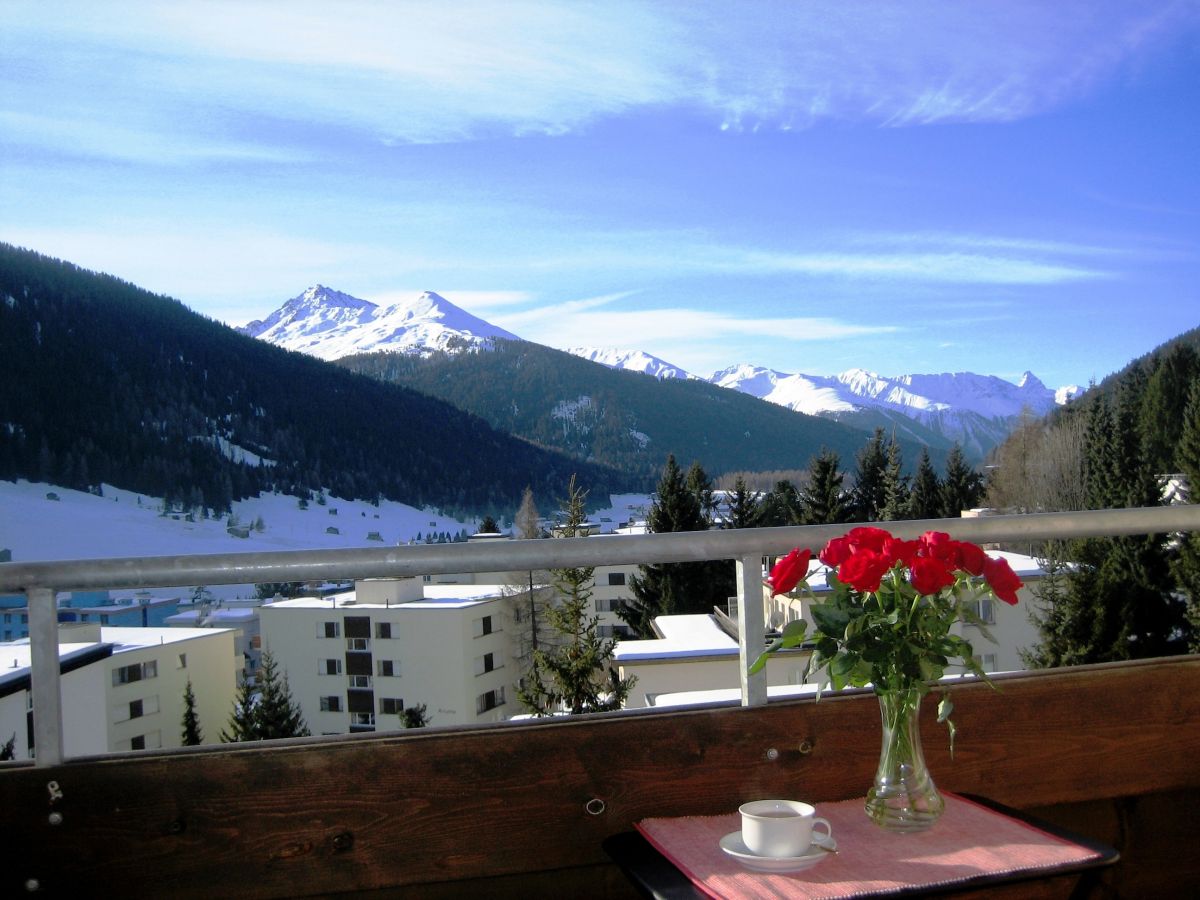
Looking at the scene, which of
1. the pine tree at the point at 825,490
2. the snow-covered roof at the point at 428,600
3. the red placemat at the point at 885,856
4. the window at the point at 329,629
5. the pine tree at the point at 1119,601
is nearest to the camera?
the red placemat at the point at 885,856

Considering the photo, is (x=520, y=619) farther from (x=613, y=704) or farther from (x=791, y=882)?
(x=791, y=882)

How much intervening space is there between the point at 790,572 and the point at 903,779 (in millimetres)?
396

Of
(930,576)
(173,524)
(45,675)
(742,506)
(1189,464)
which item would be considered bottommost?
(173,524)

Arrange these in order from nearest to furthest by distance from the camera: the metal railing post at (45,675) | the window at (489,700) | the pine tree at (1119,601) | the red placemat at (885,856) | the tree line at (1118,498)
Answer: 1. the red placemat at (885,856)
2. the metal railing post at (45,675)
3. the window at (489,700)
4. the pine tree at (1119,601)
5. the tree line at (1118,498)

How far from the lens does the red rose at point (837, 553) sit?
5.57 ft

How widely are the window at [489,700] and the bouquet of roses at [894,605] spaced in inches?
34.7

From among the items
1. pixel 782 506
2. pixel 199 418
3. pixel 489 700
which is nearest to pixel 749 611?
pixel 489 700

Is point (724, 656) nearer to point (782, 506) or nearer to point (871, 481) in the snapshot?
point (782, 506)

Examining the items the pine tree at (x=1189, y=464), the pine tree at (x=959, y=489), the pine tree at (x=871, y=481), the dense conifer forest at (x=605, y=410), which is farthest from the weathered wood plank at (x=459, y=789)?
the dense conifer forest at (x=605, y=410)

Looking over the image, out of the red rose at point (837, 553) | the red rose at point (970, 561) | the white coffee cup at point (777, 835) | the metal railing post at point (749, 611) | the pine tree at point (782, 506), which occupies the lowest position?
the pine tree at point (782, 506)

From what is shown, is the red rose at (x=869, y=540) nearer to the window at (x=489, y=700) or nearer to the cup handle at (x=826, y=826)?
the cup handle at (x=826, y=826)

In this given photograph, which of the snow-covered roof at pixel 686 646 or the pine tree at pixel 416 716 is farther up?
the pine tree at pixel 416 716

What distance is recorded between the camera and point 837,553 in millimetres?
1708

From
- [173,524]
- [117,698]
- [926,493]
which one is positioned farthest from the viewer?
[173,524]
